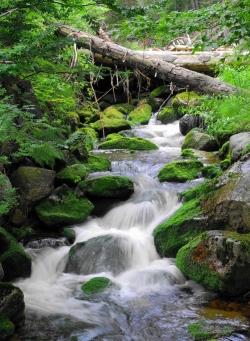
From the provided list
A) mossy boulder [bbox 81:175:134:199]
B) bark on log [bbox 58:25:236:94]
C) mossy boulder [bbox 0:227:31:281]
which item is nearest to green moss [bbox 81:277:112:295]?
mossy boulder [bbox 0:227:31:281]

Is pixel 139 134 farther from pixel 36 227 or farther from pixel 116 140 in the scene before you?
pixel 36 227

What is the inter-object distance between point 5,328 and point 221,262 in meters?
2.99

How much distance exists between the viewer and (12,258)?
6996 millimetres

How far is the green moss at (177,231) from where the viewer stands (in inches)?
288

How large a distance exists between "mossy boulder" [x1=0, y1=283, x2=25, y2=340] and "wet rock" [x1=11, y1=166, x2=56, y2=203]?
314 centimetres

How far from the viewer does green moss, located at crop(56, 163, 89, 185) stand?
9.31m

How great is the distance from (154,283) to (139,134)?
9.01 m

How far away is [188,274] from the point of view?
650 cm

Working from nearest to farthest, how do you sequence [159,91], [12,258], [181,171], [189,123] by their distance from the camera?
[12,258]
[181,171]
[189,123]
[159,91]

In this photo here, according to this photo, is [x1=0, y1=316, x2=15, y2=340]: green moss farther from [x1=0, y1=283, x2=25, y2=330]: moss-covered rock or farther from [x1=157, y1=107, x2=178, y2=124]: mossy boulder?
[x1=157, y1=107, x2=178, y2=124]: mossy boulder

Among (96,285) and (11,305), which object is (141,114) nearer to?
(96,285)

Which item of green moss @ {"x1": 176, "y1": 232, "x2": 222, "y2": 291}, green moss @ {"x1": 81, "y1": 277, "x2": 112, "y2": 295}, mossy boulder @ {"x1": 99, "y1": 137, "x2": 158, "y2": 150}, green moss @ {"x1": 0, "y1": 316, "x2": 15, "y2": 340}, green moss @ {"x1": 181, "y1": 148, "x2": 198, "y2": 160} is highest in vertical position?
green moss @ {"x1": 0, "y1": 316, "x2": 15, "y2": 340}

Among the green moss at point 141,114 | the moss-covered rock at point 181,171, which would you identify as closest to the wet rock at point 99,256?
the moss-covered rock at point 181,171

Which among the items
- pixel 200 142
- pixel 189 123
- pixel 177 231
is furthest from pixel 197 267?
pixel 189 123
